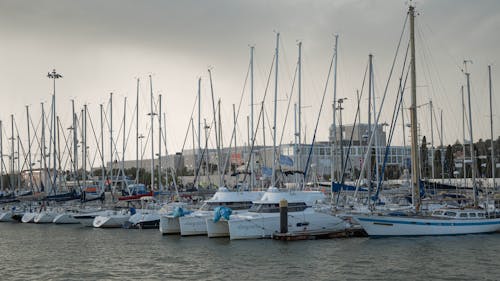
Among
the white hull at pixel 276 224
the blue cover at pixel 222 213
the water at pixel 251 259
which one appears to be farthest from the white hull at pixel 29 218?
the white hull at pixel 276 224

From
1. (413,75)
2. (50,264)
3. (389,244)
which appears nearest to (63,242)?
(50,264)

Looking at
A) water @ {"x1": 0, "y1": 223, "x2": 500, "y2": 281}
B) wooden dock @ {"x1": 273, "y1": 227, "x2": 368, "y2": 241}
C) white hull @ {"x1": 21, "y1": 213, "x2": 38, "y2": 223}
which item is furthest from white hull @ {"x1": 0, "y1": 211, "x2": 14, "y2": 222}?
wooden dock @ {"x1": 273, "y1": 227, "x2": 368, "y2": 241}

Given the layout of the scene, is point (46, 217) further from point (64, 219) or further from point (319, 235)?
point (319, 235)

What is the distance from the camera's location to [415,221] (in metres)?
43.2

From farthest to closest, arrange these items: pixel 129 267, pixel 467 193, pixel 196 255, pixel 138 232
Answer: pixel 467 193 < pixel 138 232 < pixel 196 255 < pixel 129 267

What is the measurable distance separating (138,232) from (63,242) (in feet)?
26.7

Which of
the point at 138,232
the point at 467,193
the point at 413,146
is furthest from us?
the point at 467,193

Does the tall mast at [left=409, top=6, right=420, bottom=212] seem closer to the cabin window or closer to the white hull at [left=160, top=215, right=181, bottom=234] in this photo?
the cabin window

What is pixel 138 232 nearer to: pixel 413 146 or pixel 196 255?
pixel 196 255

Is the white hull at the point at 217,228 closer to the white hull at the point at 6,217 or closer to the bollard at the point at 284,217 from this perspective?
the bollard at the point at 284,217

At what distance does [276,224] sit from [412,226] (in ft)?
33.0

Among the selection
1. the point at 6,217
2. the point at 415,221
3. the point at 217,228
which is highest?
the point at 415,221

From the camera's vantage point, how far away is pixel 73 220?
6912 cm

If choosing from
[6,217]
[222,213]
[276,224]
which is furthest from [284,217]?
[6,217]
